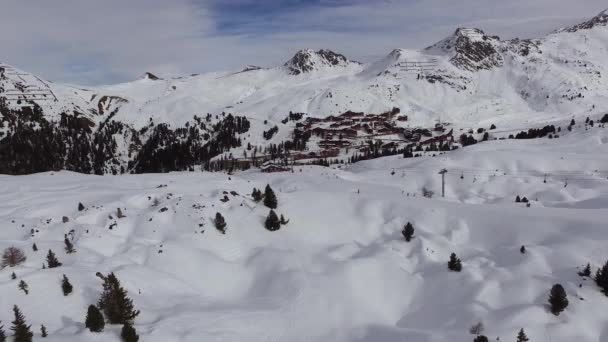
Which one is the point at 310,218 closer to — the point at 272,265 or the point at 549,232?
the point at 272,265

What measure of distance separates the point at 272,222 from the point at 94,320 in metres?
21.3

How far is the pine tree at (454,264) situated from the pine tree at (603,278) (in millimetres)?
8889

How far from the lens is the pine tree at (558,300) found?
24.4 meters

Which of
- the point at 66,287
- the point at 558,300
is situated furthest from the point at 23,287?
the point at 558,300

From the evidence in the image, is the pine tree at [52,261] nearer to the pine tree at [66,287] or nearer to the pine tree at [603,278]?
the pine tree at [66,287]

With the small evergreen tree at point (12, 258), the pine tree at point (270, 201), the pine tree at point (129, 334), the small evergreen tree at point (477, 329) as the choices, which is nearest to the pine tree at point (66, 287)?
the pine tree at point (129, 334)

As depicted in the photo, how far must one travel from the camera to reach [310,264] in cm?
3491

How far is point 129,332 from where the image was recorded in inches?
826

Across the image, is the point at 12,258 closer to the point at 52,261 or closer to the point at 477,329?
the point at 52,261

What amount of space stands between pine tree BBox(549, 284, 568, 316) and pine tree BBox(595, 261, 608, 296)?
3.44m

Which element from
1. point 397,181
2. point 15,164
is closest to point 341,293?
point 397,181

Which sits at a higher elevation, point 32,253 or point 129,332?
point 32,253

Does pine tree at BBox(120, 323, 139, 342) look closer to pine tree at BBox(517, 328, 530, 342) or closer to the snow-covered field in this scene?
the snow-covered field

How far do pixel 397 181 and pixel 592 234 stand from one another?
37.8m
